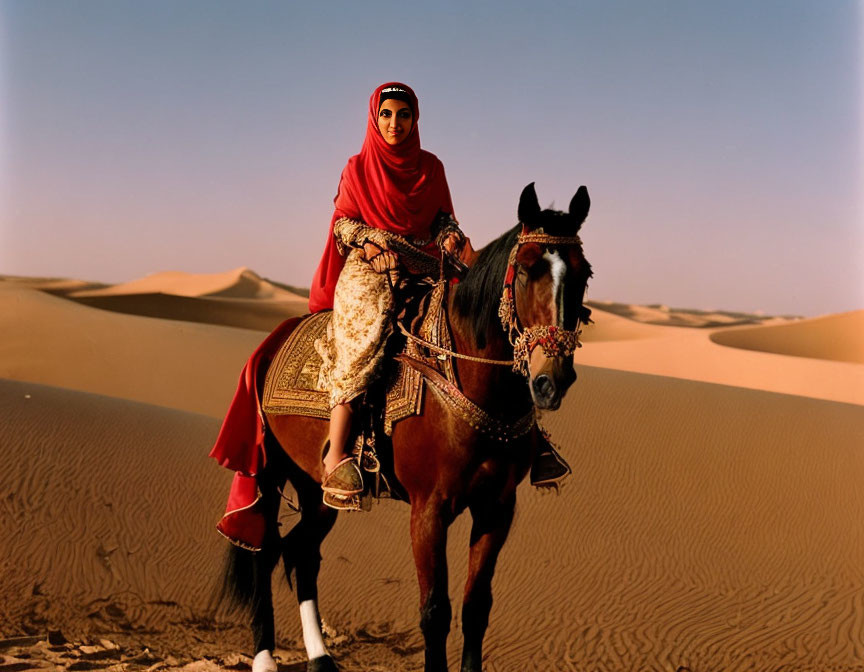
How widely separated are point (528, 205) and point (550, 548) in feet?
21.2

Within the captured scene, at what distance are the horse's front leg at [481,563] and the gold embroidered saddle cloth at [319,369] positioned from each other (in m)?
0.72

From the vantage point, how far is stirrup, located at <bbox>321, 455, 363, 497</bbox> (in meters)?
5.39

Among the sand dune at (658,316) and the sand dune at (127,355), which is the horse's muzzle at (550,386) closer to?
the sand dune at (127,355)

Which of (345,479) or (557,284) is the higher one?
(557,284)

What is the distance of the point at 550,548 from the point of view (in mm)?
10375

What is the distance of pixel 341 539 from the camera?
10.2 metres

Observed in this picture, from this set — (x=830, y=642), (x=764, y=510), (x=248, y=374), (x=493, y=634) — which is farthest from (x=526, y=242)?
(x=764, y=510)

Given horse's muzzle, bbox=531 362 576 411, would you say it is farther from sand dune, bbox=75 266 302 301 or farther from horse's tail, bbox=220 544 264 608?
sand dune, bbox=75 266 302 301

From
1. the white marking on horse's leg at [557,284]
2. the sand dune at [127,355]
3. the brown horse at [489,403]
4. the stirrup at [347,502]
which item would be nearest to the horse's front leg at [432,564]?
the brown horse at [489,403]

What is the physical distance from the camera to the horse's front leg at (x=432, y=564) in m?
5.11

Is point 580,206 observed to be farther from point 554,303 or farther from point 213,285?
point 213,285

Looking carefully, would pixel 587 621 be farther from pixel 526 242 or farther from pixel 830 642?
pixel 526 242

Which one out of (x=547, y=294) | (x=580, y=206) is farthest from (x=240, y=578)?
(x=580, y=206)

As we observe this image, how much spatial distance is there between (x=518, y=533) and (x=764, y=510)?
317cm
